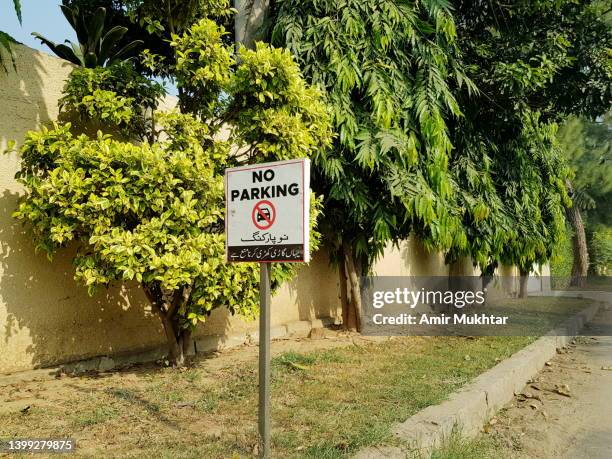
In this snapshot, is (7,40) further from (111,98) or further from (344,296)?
(344,296)

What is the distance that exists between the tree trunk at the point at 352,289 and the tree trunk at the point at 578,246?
56.0 feet

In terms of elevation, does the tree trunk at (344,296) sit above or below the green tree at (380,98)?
below

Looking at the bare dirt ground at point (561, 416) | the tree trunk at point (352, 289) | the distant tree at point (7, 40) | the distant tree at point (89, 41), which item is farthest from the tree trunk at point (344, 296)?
the distant tree at point (7, 40)

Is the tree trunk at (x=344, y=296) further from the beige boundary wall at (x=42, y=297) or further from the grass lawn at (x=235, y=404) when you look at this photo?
the beige boundary wall at (x=42, y=297)

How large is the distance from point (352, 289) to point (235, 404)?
4330 millimetres

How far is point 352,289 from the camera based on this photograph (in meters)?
8.88

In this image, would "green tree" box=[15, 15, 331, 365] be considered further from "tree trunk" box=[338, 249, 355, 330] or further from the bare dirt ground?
"tree trunk" box=[338, 249, 355, 330]

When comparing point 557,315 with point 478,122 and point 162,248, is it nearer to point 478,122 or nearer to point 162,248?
point 478,122

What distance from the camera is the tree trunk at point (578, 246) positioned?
24031 mm

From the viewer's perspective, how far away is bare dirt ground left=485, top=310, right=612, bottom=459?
4.56 m

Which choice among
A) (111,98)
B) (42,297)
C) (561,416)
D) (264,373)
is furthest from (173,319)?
(561,416)

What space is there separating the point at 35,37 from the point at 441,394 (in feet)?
18.6

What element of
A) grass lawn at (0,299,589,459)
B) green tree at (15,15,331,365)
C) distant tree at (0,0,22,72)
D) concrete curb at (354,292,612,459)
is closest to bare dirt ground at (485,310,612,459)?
concrete curb at (354,292,612,459)

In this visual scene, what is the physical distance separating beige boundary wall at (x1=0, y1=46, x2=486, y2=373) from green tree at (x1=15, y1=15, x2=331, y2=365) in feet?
0.88
